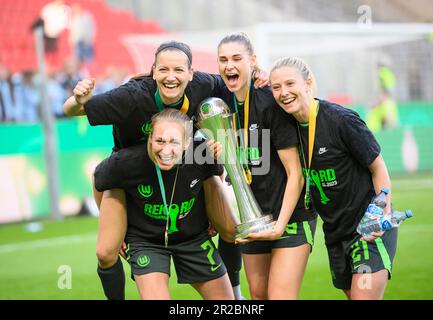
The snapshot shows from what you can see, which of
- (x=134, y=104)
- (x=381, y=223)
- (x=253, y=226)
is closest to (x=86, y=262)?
(x=134, y=104)

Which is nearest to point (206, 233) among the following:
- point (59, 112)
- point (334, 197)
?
point (334, 197)

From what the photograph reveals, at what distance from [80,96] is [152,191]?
704 millimetres

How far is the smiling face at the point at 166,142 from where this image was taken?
168 inches

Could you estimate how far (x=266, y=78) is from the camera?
460 cm

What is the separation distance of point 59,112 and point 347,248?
29.6 feet

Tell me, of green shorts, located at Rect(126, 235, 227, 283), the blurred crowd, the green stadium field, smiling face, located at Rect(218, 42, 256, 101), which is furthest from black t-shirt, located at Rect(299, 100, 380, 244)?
the blurred crowd

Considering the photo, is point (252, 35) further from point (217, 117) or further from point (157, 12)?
point (217, 117)

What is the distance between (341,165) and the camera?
14.3 feet

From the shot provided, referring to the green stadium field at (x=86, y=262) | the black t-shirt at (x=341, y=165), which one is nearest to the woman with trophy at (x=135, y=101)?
the black t-shirt at (x=341, y=165)

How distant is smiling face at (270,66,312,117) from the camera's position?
4285 millimetres

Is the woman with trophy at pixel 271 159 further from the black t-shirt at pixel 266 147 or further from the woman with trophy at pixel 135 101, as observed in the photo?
the woman with trophy at pixel 135 101

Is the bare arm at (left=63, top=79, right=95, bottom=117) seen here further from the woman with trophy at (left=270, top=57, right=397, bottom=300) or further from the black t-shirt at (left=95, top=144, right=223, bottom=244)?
the woman with trophy at (left=270, top=57, right=397, bottom=300)
